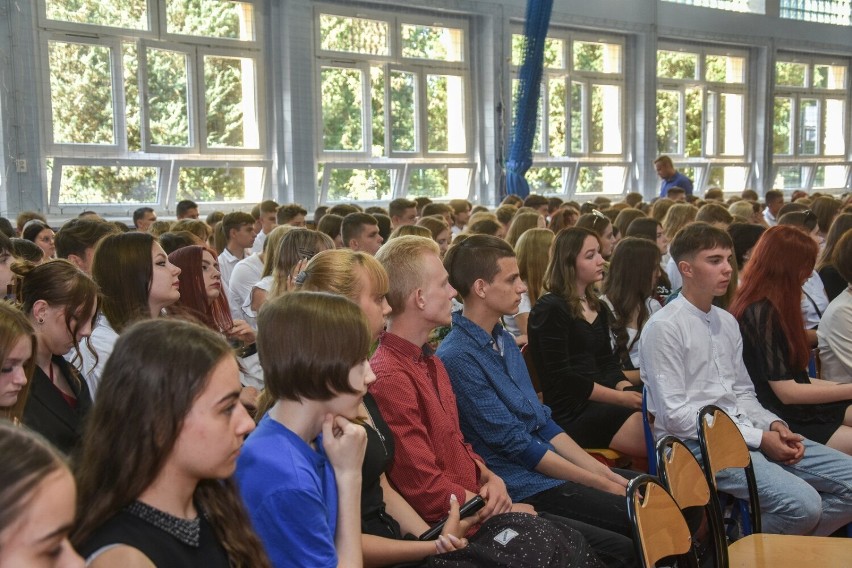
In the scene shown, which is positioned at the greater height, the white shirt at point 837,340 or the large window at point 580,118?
the large window at point 580,118

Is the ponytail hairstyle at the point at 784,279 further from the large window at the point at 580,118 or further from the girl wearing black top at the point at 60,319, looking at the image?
the large window at the point at 580,118

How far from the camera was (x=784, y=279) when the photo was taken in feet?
12.6

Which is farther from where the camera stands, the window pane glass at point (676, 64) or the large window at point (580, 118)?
the window pane glass at point (676, 64)

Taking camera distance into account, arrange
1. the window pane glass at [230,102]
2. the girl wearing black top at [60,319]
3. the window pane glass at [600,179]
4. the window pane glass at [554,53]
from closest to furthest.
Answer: the girl wearing black top at [60,319] < the window pane glass at [230,102] < the window pane glass at [554,53] < the window pane glass at [600,179]

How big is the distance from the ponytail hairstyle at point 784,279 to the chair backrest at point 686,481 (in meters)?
1.37

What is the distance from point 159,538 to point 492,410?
66.3 inches

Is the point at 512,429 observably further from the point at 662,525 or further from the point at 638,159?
the point at 638,159

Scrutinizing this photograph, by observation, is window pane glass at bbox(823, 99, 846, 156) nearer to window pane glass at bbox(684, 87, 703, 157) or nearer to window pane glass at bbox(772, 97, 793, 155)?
window pane glass at bbox(772, 97, 793, 155)

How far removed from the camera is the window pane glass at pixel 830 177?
60.0ft

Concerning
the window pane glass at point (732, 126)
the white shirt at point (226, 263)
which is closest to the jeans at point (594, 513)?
the white shirt at point (226, 263)

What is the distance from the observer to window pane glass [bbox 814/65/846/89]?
18.0m

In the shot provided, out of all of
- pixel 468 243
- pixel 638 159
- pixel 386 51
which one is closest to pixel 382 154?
pixel 386 51

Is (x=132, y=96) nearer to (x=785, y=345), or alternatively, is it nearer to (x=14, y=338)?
(x=785, y=345)

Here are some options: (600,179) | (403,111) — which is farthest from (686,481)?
(600,179)
